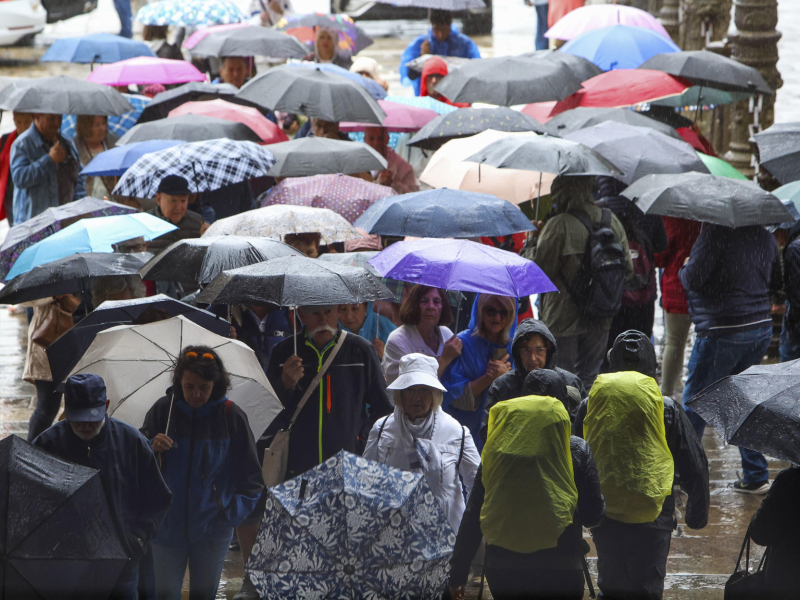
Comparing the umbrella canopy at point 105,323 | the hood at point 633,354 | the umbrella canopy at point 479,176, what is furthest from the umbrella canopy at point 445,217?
the hood at point 633,354

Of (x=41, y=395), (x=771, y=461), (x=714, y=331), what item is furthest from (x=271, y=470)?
(x=771, y=461)

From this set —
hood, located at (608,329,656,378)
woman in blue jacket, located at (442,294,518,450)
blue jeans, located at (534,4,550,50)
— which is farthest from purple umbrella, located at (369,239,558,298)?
blue jeans, located at (534,4,550,50)

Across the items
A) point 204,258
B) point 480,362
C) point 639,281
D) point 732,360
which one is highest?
point 204,258

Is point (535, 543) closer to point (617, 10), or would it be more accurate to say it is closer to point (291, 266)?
point (291, 266)

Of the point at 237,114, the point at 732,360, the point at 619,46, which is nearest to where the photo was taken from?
the point at 732,360

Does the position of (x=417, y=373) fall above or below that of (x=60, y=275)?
below

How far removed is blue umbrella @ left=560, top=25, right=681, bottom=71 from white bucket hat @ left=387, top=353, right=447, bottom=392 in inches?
283

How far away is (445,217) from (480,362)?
3.74 feet

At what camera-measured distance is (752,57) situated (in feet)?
35.0

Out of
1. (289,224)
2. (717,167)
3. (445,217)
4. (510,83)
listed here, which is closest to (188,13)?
(510,83)

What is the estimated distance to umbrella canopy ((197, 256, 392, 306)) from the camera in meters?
5.43

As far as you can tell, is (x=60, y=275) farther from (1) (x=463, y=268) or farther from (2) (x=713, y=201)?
(2) (x=713, y=201)

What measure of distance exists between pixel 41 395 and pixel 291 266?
2.25 metres

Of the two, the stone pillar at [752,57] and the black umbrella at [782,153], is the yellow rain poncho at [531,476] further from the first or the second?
the stone pillar at [752,57]
